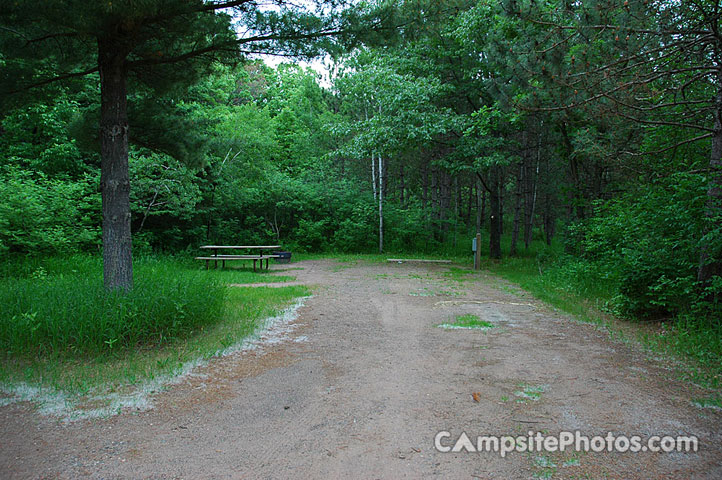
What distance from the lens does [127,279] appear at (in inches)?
209

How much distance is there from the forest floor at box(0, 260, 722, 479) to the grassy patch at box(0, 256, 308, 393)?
54cm

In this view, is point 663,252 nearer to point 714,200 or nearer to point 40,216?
point 714,200

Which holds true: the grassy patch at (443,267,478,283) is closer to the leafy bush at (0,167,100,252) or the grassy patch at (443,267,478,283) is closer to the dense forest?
the dense forest

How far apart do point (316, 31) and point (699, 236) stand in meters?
5.34

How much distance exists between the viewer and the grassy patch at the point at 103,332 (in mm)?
3973

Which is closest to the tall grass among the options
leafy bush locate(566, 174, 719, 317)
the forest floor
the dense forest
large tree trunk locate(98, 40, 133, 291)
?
large tree trunk locate(98, 40, 133, 291)

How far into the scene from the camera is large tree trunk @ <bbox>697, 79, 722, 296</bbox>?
4.83m

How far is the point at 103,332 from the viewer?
4.41 metres

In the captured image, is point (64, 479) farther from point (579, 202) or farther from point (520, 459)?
point (579, 202)

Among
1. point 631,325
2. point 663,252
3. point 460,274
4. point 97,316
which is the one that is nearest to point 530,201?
point 460,274

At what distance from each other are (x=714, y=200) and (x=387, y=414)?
4.44 meters

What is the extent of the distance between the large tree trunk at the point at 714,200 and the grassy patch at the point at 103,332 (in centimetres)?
539

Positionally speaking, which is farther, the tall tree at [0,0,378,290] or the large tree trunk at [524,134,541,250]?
the large tree trunk at [524,134,541,250]

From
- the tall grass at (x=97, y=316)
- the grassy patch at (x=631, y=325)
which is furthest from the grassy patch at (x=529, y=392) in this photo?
the tall grass at (x=97, y=316)
